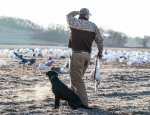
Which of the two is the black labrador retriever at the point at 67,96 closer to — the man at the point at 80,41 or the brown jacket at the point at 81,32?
the man at the point at 80,41

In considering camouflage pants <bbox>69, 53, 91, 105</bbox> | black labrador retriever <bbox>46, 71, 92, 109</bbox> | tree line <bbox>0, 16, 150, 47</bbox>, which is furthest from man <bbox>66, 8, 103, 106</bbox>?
tree line <bbox>0, 16, 150, 47</bbox>

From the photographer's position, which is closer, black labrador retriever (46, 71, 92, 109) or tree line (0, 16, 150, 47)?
black labrador retriever (46, 71, 92, 109)

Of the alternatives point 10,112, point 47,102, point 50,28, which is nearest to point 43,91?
point 47,102

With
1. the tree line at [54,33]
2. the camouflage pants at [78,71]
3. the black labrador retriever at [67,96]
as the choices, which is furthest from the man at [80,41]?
the tree line at [54,33]

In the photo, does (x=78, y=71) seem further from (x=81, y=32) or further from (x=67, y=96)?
(x=81, y=32)

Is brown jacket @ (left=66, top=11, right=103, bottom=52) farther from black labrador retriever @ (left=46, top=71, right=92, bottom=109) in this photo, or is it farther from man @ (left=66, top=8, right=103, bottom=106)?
black labrador retriever @ (left=46, top=71, right=92, bottom=109)

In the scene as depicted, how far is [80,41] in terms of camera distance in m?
3.91

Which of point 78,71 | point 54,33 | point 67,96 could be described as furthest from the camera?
point 54,33

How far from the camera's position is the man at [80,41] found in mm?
3883

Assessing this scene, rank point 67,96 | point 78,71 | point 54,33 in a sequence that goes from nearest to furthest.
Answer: point 67,96 → point 78,71 → point 54,33

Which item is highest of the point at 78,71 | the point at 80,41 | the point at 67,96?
the point at 80,41

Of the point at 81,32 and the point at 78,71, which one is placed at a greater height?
the point at 81,32

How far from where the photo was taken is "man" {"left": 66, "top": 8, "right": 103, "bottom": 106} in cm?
388

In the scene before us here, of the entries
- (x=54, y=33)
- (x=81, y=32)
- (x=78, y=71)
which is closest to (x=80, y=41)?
(x=81, y=32)
